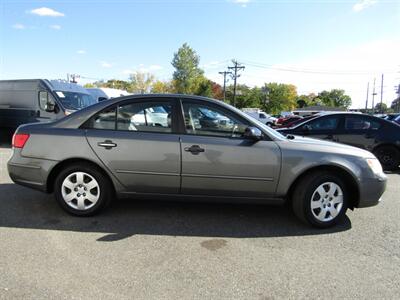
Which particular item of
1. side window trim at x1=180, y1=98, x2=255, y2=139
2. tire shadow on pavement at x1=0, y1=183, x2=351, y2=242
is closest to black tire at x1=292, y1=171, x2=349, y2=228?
tire shadow on pavement at x1=0, y1=183, x2=351, y2=242

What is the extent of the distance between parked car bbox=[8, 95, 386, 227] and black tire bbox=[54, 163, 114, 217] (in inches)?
0.5

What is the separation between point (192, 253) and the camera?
344 cm

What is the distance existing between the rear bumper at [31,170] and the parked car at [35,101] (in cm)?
626

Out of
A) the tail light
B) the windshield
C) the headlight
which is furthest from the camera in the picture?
the windshield

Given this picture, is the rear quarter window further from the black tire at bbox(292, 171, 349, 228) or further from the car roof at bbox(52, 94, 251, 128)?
the car roof at bbox(52, 94, 251, 128)

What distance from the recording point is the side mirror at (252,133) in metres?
4.02

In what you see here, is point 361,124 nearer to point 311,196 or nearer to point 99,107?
point 311,196

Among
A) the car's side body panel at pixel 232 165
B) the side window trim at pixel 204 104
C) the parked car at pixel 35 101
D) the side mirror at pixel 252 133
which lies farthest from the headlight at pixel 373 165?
the parked car at pixel 35 101

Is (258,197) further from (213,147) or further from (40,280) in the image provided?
(40,280)

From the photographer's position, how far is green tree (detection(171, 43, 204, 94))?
63.3 m

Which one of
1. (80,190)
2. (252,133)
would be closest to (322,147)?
(252,133)

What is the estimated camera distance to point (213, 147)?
4.05 m

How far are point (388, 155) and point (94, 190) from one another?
7.22 m

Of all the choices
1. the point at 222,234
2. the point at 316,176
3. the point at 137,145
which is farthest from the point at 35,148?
the point at 316,176
